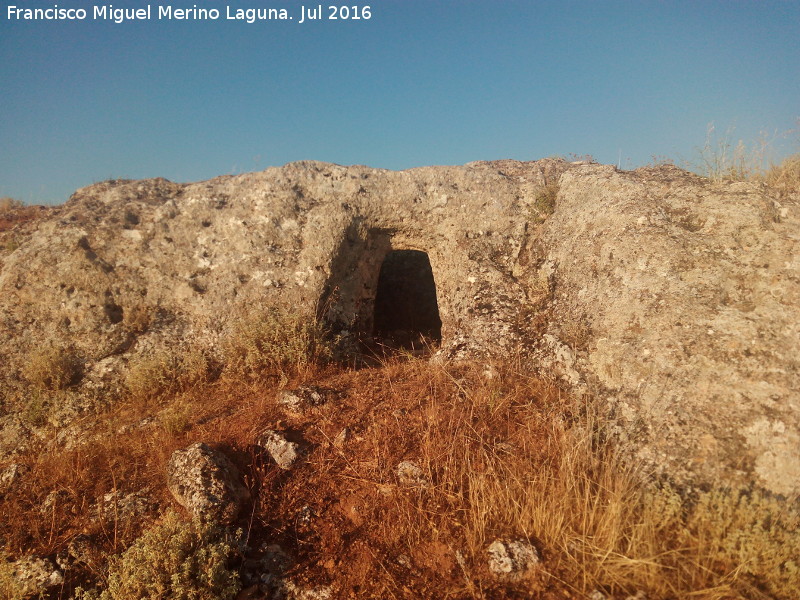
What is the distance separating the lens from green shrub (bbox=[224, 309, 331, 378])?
17.8ft

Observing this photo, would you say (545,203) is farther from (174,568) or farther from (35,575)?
(35,575)

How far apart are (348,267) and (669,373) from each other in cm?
416

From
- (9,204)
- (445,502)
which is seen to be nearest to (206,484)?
(445,502)

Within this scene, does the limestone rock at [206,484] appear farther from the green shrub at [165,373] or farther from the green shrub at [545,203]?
the green shrub at [545,203]

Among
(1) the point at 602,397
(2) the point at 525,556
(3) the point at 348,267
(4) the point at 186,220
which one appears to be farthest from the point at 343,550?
(4) the point at 186,220

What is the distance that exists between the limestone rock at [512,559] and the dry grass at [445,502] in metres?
0.06

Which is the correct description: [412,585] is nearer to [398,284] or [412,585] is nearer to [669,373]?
[669,373]

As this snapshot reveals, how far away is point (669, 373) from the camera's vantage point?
398 cm

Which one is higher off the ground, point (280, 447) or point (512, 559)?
point (280, 447)

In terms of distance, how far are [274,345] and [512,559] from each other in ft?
11.7

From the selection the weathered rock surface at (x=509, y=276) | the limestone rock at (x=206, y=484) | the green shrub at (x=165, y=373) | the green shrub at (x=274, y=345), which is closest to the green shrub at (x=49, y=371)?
the weathered rock surface at (x=509, y=276)

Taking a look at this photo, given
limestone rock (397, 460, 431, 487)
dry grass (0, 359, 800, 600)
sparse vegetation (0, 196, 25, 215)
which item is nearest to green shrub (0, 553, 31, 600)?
dry grass (0, 359, 800, 600)

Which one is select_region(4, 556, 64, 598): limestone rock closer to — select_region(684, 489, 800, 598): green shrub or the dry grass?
the dry grass

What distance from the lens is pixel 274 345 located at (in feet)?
18.1
